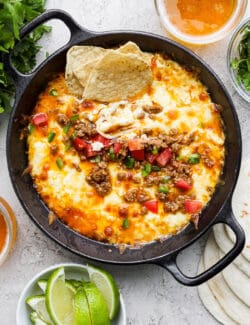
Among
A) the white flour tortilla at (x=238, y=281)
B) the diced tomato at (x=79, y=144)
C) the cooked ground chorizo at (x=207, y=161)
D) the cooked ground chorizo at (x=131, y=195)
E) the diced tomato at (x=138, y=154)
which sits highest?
the diced tomato at (x=79, y=144)

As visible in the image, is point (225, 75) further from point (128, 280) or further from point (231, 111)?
point (128, 280)

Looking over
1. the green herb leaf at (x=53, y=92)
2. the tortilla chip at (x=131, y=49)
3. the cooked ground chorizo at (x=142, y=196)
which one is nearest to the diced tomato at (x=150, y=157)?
the cooked ground chorizo at (x=142, y=196)

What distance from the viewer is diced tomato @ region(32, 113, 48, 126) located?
15.3 ft

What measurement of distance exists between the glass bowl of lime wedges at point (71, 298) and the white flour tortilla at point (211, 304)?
1.99ft

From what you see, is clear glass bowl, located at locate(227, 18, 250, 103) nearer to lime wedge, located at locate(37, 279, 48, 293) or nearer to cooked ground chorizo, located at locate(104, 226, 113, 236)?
cooked ground chorizo, located at locate(104, 226, 113, 236)

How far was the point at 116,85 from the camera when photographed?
4578mm

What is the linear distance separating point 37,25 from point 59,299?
5.93ft

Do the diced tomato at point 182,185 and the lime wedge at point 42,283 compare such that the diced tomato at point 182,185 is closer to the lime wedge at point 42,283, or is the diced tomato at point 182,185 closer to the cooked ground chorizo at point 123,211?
the cooked ground chorizo at point 123,211

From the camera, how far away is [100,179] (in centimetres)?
454

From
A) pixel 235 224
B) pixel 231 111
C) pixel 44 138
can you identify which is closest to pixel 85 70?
pixel 44 138

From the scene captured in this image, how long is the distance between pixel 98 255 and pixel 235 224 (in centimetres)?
96

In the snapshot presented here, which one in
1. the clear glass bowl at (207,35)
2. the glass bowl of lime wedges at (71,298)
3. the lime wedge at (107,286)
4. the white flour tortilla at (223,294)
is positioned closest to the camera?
the glass bowl of lime wedges at (71,298)

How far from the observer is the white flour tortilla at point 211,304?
478 cm

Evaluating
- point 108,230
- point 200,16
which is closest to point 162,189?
point 108,230
